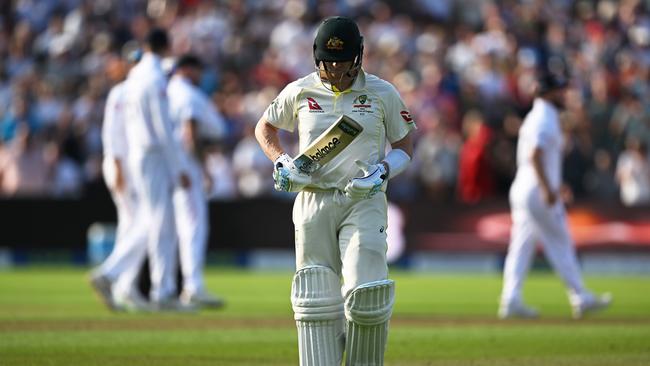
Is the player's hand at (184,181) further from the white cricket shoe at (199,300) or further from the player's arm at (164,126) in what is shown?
the white cricket shoe at (199,300)

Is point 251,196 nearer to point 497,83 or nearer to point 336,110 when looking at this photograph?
point 497,83

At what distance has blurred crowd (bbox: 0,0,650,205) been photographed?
2358 centimetres

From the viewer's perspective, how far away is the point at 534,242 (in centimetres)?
1378

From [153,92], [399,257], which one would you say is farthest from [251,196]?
[153,92]

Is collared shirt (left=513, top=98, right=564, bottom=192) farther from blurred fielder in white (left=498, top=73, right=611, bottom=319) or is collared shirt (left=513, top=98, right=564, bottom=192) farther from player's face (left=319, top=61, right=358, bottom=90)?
player's face (left=319, top=61, right=358, bottom=90)

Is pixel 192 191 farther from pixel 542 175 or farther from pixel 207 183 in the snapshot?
pixel 542 175

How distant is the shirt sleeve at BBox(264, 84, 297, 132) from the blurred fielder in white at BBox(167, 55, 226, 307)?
20.6 feet

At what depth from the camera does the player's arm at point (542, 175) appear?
1332cm

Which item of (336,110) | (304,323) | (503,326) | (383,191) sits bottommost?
(503,326)

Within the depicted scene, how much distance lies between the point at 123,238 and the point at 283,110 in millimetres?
6991

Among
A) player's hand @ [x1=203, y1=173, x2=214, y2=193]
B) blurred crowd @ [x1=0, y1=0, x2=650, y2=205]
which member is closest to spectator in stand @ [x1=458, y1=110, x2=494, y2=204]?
blurred crowd @ [x1=0, y1=0, x2=650, y2=205]

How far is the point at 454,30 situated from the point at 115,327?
16705mm

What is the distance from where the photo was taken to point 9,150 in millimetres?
23469

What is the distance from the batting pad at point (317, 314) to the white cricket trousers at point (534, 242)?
21.0ft
